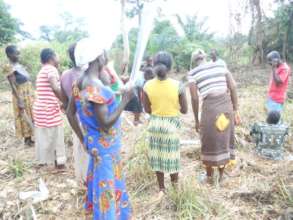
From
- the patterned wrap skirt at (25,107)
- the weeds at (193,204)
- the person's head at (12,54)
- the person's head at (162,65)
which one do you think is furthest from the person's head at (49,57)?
the weeds at (193,204)

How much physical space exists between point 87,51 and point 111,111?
40 centimetres

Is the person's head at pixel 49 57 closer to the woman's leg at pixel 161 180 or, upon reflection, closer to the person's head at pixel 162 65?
the person's head at pixel 162 65

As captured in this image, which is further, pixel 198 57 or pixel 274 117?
pixel 274 117

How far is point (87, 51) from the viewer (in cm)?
207

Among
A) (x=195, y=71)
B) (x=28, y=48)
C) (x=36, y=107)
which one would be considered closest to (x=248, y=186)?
(x=195, y=71)

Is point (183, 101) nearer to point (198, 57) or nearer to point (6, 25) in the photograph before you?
point (198, 57)

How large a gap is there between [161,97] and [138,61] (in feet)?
3.36

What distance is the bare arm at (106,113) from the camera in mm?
2090

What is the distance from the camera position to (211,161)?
134 inches

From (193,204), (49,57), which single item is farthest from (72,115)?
(49,57)

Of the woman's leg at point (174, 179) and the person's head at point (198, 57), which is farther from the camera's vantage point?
the person's head at point (198, 57)

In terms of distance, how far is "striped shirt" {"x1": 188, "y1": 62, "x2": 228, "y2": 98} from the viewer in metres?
3.26

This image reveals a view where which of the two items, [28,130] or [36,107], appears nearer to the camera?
[36,107]

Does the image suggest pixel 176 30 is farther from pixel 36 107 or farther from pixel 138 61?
pixel 138 61
